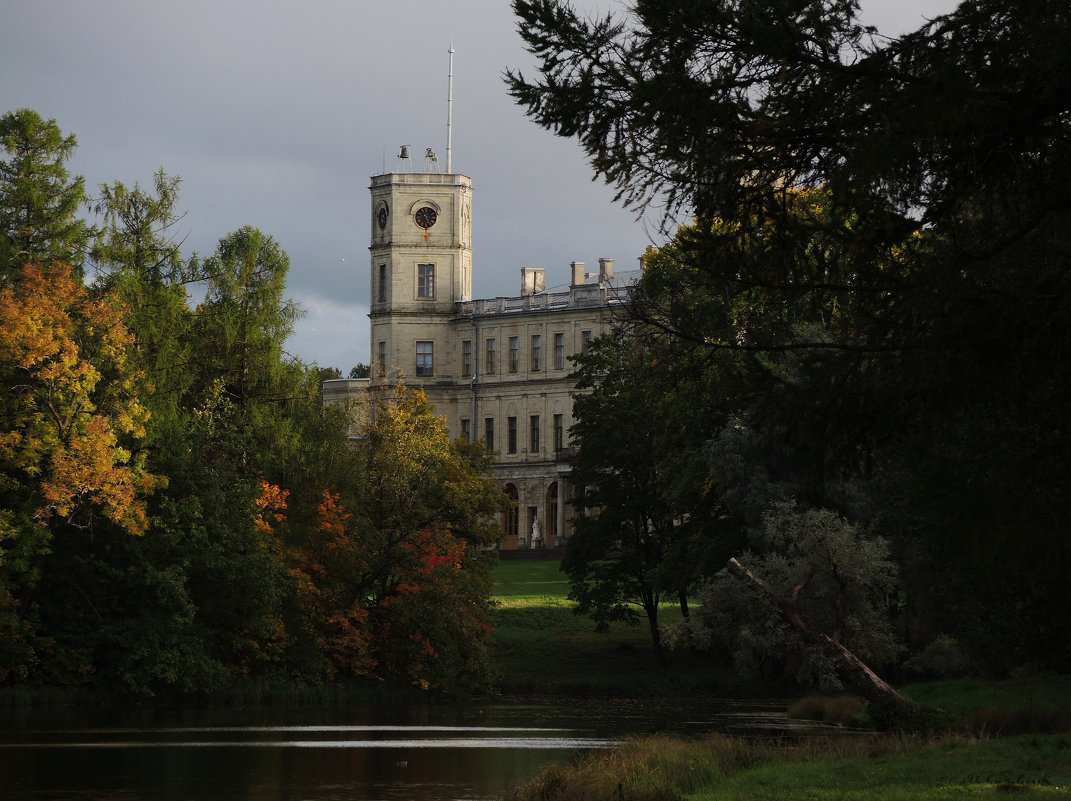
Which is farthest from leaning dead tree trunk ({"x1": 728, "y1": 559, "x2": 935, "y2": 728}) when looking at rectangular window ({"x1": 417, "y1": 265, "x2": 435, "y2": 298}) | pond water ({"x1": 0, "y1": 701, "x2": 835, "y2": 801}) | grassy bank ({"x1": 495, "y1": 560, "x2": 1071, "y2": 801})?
rectangular window ({"x1": 417, "y1": 265, "x2": 435, "y2": 298})

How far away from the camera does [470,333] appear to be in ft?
310

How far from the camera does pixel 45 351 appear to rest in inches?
1303

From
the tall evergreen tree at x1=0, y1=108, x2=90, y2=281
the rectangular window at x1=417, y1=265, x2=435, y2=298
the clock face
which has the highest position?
the clock face

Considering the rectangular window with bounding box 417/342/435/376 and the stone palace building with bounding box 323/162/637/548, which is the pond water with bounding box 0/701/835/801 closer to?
the stone palace building with bounding box 323/162/637/548

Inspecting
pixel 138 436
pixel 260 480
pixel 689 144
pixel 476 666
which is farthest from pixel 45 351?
pixel 689 144

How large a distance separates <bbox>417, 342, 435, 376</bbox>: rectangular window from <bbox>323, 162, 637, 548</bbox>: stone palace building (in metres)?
0.06

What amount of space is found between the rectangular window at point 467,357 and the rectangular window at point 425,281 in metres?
3.47

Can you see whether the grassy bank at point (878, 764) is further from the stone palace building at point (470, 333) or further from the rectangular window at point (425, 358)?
the rectangular window at point (425, 358)

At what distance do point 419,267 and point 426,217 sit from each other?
3.08 metres

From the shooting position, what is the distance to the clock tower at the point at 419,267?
92875mm

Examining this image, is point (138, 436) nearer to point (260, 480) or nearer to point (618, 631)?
point (260, 480)

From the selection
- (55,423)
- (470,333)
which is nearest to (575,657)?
(55,423)

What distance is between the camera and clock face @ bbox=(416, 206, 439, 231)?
93.1m

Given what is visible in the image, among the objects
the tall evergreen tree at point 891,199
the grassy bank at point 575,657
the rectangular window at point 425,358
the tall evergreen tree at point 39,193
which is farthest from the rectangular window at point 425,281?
the tall evergreen tree at point 891,199
